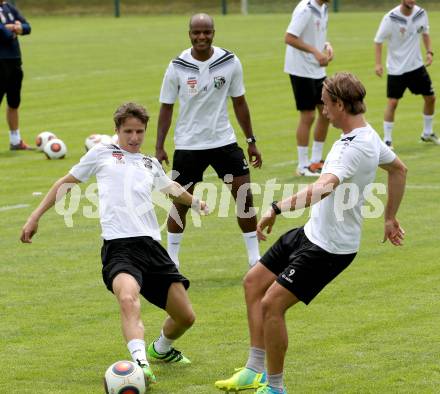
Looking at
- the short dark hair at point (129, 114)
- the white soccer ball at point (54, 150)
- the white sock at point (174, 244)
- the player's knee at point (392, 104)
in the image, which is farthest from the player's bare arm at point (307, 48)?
the short dark hair at point (129, 114)

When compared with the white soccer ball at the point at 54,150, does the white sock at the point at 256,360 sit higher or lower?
higher

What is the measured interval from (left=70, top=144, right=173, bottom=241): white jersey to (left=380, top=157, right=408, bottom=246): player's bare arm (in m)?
1.71

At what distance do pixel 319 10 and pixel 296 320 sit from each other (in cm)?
858

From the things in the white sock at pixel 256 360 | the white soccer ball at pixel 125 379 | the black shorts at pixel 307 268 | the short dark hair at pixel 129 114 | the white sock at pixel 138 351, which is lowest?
the white sock at pixel 256 360

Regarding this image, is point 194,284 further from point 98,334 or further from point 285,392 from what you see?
point 285,392

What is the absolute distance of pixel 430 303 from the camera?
437 inches

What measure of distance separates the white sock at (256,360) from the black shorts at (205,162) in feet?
12.9

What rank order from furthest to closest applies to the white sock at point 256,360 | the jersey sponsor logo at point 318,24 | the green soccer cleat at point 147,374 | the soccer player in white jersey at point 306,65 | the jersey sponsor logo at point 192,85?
the jersey sponsor logo at point 318,24
the soccer player in white jersey at point 306,65
the jersey sponsor logo at point 192,85
the white sock at point 256,360
the green soccer cleat at point 147,374

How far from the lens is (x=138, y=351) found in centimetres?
849

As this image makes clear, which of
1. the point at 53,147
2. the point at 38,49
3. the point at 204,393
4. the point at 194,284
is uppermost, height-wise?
the point at 204,393

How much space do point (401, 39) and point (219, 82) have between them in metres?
9.40

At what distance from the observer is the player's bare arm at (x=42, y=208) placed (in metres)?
9.06

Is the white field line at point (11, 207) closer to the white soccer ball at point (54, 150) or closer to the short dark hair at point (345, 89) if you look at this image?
the white soccer ball at point (54, 150)

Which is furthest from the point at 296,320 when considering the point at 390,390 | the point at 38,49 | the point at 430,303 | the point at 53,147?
the point at 38,49
